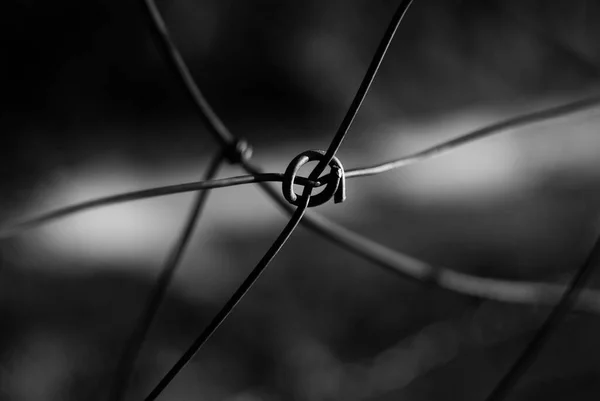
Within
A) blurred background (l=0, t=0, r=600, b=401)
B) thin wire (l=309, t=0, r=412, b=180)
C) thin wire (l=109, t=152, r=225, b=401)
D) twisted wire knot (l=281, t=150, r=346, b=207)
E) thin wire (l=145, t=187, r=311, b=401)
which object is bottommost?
thin wire (l=145, t=187, r=311, b=401)

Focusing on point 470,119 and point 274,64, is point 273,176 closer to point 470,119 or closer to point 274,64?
point 274,64

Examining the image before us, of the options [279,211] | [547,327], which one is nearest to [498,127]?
[547,327]

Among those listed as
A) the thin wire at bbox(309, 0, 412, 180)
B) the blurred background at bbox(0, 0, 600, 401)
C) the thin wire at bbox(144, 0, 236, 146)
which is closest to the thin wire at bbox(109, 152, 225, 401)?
the thin wire at bbox(144, 0, 236, 146)

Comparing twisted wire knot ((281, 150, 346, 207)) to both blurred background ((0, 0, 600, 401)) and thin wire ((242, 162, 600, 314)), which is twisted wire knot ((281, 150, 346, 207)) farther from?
blurred background ((0, 0, 600, 401))

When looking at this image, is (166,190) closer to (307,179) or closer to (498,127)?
(307,179)

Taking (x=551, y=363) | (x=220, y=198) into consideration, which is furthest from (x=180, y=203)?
(x=551, y=363)

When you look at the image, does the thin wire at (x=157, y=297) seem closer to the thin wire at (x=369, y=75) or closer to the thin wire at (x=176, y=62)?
the thin wire at (x=176, y=62)

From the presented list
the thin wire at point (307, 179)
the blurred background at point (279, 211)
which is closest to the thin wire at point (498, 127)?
the thin wire at point (307, 179)
